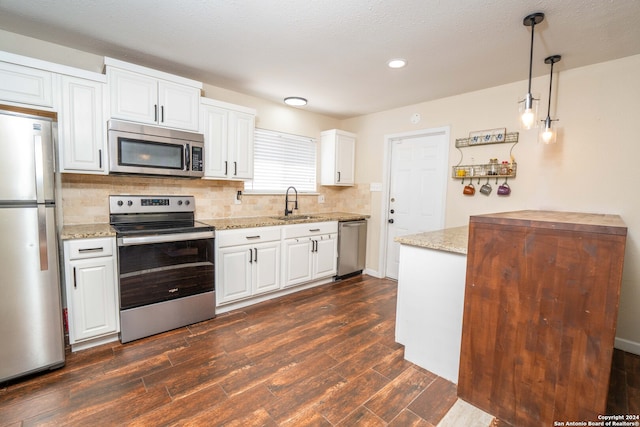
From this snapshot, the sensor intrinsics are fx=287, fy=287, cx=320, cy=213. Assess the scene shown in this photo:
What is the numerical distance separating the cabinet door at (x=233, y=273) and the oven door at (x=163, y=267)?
13cm

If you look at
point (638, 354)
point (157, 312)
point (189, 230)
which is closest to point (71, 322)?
point (157, 312)

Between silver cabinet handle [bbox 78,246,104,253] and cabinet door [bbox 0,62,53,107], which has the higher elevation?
cabinet door [bbox 0,62,53,107]

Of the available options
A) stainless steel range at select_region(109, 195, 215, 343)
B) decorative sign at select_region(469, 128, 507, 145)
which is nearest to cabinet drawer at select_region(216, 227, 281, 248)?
stainless steel range at select_region(109, 195, 215, 343)

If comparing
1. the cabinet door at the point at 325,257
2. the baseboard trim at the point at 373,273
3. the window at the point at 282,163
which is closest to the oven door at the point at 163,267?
the window at the point at 282,163

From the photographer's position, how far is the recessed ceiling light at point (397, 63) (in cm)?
247

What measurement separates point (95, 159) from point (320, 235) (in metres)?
2.42

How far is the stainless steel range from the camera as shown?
2307 mm

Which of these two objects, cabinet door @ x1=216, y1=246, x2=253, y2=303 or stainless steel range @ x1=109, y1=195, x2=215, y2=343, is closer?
stainless steel range @ x1=109, y1=195, x2=215, y2=343

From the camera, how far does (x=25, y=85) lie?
2053 millimetres

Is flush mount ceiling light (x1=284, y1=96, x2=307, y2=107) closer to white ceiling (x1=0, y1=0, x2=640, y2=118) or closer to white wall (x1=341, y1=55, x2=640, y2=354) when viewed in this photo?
white ceiling (x1=0, y1=0, x2=640, y2=118)

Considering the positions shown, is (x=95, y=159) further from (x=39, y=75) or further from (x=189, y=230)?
(x=189, y=230)

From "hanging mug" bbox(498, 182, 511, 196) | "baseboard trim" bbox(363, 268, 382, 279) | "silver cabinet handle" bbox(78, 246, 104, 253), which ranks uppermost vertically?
"hanging mug" bbox(498, 182, 511, 196)

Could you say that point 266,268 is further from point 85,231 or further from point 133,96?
point 133,96

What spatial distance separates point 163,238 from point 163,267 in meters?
0.26
